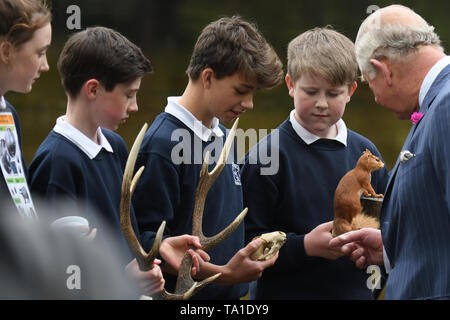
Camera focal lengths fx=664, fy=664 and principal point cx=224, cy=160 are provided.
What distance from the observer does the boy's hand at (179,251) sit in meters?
2.13

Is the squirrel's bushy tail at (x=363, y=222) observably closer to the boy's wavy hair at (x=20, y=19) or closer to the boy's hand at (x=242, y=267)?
the boy's hand at (x=242, y=267)

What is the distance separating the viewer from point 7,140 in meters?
1.67

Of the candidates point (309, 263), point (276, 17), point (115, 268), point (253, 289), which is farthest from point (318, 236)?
point (276, 17)

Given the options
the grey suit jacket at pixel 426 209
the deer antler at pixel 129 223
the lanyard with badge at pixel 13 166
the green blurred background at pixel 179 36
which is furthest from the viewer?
the green blurred background at pixel 179 36

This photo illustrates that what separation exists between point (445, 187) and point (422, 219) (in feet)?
0.46

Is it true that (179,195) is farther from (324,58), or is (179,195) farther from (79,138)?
(324,58)

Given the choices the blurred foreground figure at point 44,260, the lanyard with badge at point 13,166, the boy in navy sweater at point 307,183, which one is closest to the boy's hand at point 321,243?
the boy in navy sweater at point 307,183

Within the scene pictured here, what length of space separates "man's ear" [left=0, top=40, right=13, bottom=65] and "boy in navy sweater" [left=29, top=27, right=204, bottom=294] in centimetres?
45

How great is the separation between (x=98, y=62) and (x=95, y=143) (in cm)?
30

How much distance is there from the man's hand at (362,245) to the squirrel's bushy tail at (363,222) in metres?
0.02

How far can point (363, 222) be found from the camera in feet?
7.55

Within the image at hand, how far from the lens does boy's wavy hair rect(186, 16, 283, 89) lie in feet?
7.97

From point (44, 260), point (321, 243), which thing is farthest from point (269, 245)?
point (44, 260)

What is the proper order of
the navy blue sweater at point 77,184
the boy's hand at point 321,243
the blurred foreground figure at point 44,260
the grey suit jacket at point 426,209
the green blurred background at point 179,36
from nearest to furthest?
the blurred foreground figure at point 44,260
the grey suit jacket at point 426,209
the navy blue sweater at point 77,184
the boy's hand at point 321,243
the green blurred background at point 179,36
